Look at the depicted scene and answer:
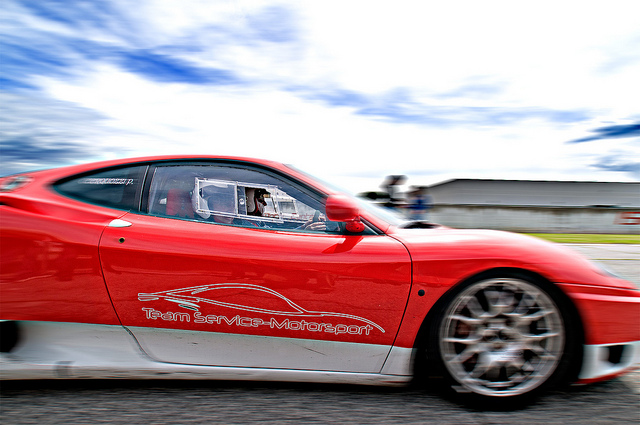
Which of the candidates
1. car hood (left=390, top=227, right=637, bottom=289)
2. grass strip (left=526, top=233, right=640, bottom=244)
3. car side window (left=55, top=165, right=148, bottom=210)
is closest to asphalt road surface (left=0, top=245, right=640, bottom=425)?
car hood (left=390, top=227, right=637, bottom=289)

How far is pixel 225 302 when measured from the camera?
203cm

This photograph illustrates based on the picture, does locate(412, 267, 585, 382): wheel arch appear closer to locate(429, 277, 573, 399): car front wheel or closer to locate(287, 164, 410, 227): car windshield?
locate(429, 277, 573, 399): car front wheel

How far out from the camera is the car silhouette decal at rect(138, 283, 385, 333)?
6.59 feet

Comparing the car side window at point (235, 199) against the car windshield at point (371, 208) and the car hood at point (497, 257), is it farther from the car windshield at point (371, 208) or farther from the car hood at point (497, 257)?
the car hood at point (497, 257)

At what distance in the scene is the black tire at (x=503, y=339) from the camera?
2.04 m

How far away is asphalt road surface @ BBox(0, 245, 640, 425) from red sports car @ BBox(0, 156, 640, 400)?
113 millimetres

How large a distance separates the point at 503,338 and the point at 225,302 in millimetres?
1335

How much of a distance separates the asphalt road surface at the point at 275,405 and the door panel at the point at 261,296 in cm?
18

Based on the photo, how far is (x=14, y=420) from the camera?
1899mm

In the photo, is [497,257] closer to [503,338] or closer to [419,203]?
[503,338]

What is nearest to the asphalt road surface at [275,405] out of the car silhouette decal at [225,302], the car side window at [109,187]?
the car silhouette decal at [225,302]

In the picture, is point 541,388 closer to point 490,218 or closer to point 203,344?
point 203,344

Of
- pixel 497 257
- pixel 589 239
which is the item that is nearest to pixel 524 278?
pixel 497 257

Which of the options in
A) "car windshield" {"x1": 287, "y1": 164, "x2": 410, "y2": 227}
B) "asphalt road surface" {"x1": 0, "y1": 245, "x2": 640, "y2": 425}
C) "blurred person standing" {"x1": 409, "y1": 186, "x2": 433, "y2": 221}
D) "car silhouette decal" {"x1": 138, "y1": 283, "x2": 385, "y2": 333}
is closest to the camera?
"asphalt road surface" {"x1": 0, "y1": 245, "x2": 640, "y2": 425}
